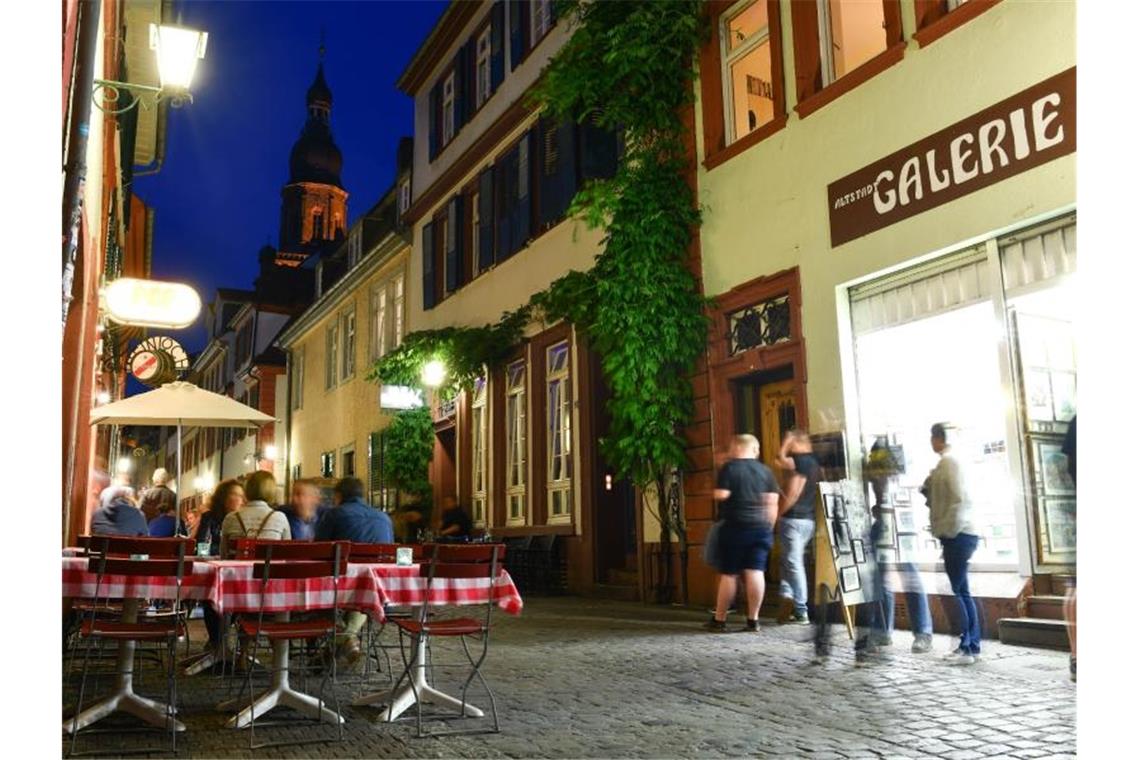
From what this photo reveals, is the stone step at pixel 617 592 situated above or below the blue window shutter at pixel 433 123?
below

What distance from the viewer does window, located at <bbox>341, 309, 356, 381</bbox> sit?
25.7m

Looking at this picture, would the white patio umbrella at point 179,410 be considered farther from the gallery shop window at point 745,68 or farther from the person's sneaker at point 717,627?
the gallery shop window at point 745,68

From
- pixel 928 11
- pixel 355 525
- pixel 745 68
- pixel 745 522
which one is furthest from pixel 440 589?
pixel 745 68

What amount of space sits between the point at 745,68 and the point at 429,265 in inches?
402

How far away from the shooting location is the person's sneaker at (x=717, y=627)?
921 cm

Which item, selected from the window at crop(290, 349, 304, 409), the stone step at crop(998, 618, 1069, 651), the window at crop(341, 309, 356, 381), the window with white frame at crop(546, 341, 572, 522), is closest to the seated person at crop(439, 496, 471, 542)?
the window with white frame at crop(546, 341, 572, 522)

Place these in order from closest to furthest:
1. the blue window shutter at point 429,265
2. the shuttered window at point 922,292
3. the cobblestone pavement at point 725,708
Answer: the cobblestone pavement at point 725,708 → the shuttered window at point 922,292 → the blue window shutter at point 429,265

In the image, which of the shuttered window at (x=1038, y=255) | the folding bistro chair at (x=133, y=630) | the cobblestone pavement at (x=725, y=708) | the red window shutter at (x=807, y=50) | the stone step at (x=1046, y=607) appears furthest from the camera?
the red window shutter at (x=807, y=50)

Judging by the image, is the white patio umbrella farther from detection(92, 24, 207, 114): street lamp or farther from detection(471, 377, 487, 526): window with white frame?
detection(471, 377, 487, 526): window with white frame

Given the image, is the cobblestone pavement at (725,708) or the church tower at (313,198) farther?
the church tower at (313,198)

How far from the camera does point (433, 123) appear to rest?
21.4 meters

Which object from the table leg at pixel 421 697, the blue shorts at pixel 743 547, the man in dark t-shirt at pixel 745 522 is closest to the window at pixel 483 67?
the man in dark t-shirt at pixel 745 522

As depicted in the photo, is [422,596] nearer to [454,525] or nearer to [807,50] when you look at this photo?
[807,50]

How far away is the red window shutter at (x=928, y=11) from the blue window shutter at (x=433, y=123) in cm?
1340
